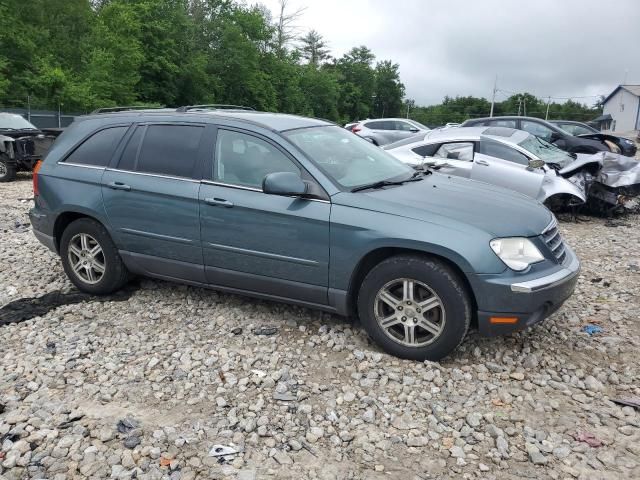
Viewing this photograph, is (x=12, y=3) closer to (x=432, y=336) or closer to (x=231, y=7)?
(x=231, y=7)

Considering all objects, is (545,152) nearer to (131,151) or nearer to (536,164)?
(536,164)

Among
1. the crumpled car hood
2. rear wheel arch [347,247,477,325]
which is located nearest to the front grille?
rear wheel arch [347,247,477,325]

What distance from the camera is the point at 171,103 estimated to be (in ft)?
120

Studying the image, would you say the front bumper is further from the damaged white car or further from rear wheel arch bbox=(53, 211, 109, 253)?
the damaged white car

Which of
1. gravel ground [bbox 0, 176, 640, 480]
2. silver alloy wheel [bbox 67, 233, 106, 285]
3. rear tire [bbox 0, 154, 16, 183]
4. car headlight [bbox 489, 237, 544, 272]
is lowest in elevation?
gravel ground [bbox 0, 176, 640, 480]

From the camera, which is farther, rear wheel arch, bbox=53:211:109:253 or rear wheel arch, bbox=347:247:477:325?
rear wheel arch, bbox=53:211:109:253

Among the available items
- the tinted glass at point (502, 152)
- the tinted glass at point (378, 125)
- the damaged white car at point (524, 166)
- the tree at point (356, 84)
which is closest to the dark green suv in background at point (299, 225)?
the damaged white car at point (524, 166)

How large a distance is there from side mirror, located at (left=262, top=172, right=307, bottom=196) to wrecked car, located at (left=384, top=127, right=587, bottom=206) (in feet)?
15.4

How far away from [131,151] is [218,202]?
119 centimetres

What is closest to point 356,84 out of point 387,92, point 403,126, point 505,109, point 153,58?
point 387,92

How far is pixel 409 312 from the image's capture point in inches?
153

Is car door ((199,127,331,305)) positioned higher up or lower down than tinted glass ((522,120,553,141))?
lower down

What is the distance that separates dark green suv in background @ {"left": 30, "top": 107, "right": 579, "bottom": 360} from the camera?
3.73 m

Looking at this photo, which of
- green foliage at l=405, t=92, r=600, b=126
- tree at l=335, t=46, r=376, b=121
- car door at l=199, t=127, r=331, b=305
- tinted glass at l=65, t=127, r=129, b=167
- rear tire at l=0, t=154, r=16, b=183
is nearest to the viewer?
car door at l=199, t=127, r=331, b=305
